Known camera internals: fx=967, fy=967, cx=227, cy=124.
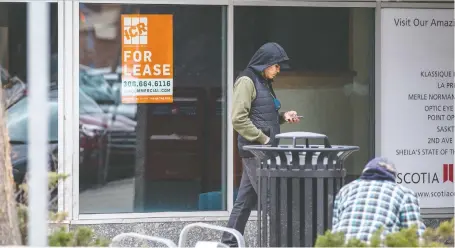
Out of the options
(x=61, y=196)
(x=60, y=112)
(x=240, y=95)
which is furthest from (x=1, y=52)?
(x=240, y=95)

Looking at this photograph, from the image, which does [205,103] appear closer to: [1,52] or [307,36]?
A: [307,36]

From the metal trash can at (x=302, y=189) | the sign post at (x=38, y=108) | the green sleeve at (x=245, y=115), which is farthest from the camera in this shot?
the green sleeve at (x=245, y=115)

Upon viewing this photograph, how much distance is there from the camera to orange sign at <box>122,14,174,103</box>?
28.7 feet

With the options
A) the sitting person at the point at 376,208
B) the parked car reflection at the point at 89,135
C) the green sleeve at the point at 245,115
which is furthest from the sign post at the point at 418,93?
the sitting person at the point at 376,208

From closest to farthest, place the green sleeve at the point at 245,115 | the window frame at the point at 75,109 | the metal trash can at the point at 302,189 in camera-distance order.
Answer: the metal trash can at the point at 302,189, the green sleeve at the point at 245,115, the window frame at the point at 75,109

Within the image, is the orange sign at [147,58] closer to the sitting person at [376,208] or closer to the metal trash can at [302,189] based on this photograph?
the metal trash can at [302,189]

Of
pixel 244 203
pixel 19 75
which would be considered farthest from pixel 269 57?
pixel 19 75

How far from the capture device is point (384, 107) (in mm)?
9062

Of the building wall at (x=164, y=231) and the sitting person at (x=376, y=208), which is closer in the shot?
the sitting person at (x=376, y=208)

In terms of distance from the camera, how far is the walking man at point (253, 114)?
769 centimetres

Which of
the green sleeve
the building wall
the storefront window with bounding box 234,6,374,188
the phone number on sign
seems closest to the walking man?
the green sleeve

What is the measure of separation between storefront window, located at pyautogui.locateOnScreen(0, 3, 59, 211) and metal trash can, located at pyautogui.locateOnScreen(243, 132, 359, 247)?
120 inches

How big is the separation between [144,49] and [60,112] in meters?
0.95

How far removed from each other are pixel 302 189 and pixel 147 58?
312 centimetres
